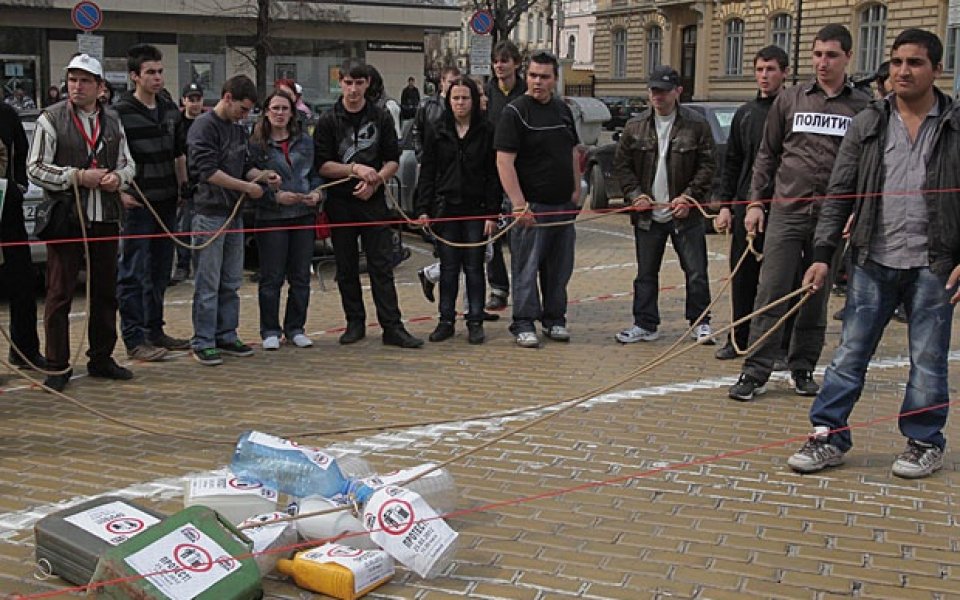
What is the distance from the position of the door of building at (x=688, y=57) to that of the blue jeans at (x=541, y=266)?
55.1m

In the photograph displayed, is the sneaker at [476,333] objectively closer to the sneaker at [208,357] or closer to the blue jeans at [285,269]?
the blue jeans at [285,269]

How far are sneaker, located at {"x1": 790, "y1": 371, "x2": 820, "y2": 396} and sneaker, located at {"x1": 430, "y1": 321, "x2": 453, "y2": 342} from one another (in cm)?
280

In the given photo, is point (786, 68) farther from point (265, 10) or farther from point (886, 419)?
point (265, 10)

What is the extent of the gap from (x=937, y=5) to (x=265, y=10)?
27.8m

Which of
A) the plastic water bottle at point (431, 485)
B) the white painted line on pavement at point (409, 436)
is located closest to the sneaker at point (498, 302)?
the white painted line on pavement at point (409, 436)

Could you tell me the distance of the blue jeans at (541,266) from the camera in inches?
349

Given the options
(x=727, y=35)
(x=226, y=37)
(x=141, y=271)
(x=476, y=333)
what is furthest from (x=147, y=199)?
(x=727, y=35)

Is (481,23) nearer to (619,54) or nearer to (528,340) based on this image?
(528,340)

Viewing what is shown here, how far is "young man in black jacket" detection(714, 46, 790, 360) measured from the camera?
8.09 metres

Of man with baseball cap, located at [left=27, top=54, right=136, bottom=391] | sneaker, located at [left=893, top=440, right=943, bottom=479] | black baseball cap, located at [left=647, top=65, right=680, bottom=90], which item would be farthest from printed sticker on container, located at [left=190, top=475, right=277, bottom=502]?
black baseball cap, located at [left=647, top=65, right=680, bottom=90]

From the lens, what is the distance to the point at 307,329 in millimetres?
9633

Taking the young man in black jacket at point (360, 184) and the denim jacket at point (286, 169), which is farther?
the young man in black jacket at point (360, 184)

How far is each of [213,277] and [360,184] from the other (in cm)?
129

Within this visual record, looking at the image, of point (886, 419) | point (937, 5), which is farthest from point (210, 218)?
point (937, 5)
